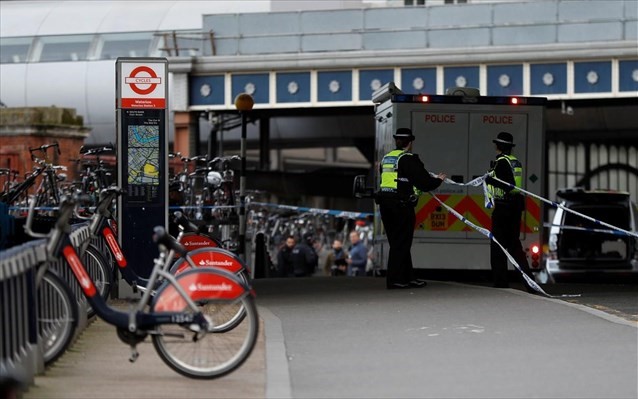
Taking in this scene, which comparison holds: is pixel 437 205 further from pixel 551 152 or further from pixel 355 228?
pixel 551 152

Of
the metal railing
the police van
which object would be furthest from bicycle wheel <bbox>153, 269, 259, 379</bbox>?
the police van

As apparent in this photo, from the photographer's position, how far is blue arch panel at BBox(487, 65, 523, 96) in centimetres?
3509

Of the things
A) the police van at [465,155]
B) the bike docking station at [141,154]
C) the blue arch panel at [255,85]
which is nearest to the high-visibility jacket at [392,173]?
the bike docking station at [141,154]

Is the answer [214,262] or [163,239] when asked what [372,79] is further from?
[163,239]

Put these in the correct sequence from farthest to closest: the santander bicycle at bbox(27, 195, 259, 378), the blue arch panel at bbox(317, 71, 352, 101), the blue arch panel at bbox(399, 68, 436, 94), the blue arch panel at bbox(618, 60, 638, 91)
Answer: the blue arch panel at bbox(317, 71, 352, 101)
the blue arch panel at bbox(399, 68, 436, 94)
the blue arch panel at bbox(618, 60, 638, 91)
the santander bicycle at bbox(27, 195, 259, 378)

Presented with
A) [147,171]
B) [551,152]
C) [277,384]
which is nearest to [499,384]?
[277,384]

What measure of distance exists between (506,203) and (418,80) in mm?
17871

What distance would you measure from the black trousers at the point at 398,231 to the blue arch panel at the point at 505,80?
699 inches

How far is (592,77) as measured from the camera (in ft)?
114

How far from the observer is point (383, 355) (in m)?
11.2

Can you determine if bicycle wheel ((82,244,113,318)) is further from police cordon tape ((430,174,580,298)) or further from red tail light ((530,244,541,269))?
red tail light ((530,244,541,269))

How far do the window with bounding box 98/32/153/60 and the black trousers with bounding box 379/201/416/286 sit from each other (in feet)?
89.7

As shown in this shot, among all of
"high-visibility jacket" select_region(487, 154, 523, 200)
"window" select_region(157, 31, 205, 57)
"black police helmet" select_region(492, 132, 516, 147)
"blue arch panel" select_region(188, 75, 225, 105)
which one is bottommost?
"high-visibility jacket" select_region(487, 154, 523, 200)

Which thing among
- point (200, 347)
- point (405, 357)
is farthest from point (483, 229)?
point (200, 347)
